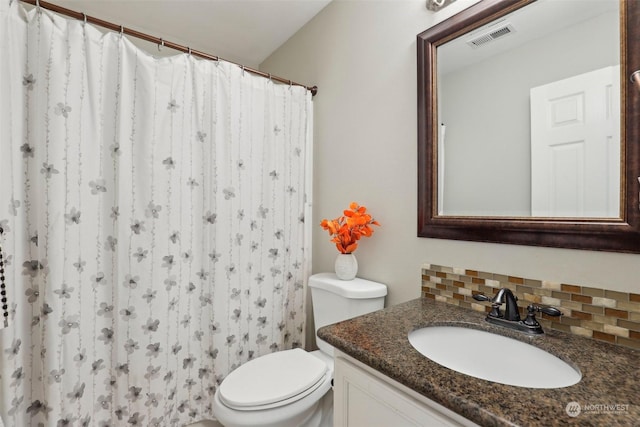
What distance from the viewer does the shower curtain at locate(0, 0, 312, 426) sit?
1127 mm

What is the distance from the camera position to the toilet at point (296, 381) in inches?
42.3

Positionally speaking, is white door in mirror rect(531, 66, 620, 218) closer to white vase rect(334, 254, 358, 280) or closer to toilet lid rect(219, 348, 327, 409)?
white vase rect(334, 254, 358, 280)

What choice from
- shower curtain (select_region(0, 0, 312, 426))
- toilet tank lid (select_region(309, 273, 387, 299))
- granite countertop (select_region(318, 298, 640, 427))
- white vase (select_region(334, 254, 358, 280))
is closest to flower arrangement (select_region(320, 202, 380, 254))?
white vase (select_region(334, 254, 358, 280))

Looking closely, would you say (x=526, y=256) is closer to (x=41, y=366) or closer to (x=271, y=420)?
(x=271, y=420)

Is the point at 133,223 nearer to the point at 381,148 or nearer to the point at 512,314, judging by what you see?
the point at 381,148

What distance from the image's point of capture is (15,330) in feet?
3.59

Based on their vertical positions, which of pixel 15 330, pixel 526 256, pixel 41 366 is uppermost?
pixel 526 256

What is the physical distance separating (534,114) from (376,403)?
100 cm

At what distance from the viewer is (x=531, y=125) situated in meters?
0.97

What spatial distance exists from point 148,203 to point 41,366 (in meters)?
0.75

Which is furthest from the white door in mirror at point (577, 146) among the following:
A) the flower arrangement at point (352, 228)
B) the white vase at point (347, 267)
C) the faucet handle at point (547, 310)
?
the white vase at point (347, 267)

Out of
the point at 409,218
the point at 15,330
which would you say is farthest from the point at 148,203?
the point at 409,218

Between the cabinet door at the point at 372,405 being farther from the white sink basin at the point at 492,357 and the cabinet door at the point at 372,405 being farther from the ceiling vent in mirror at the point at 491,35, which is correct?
the ceiling vent in mirror at the point at 491,35

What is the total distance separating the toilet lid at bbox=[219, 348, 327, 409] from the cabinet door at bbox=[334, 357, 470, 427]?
333 mm
